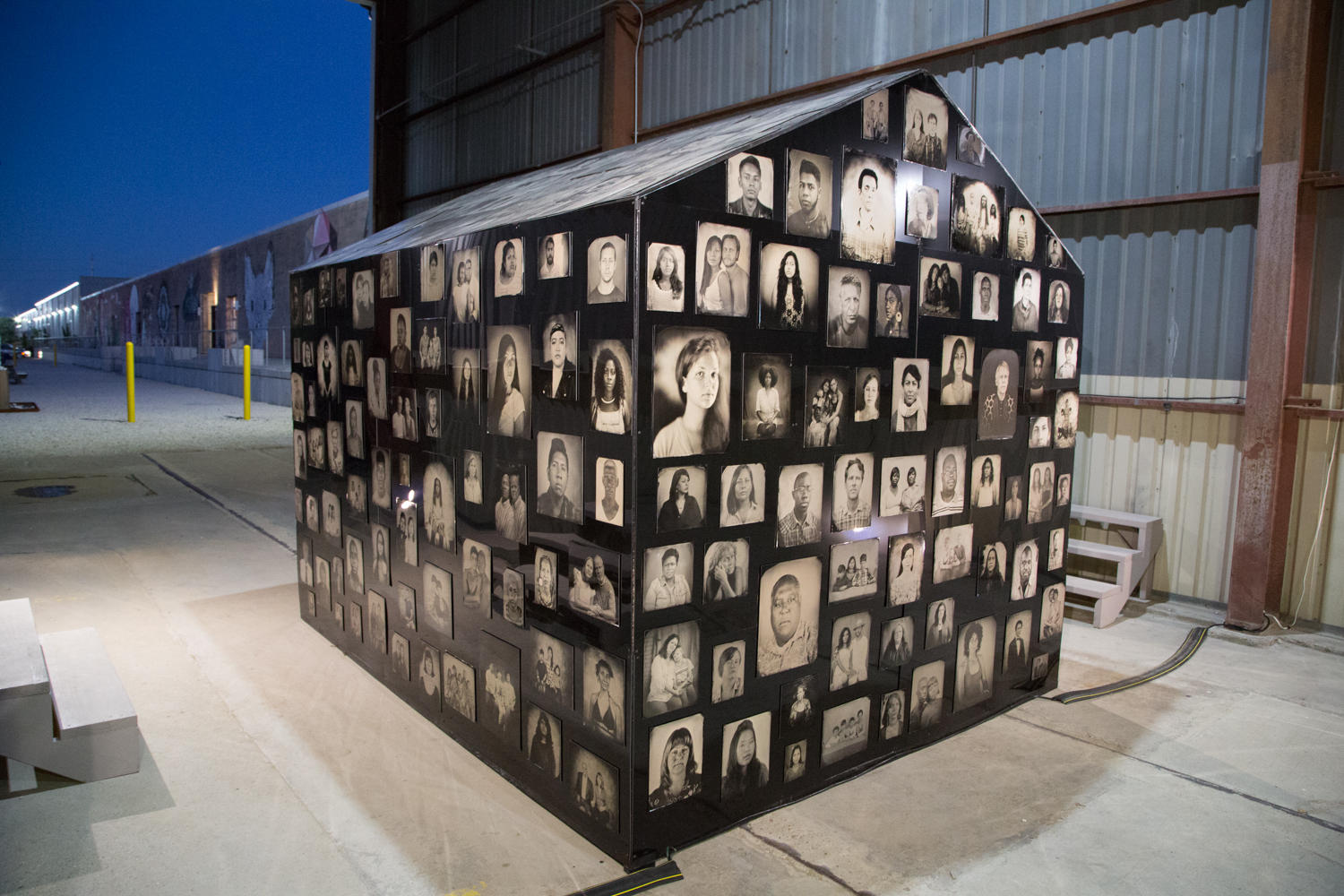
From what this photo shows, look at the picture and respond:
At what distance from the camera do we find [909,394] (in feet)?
10.4

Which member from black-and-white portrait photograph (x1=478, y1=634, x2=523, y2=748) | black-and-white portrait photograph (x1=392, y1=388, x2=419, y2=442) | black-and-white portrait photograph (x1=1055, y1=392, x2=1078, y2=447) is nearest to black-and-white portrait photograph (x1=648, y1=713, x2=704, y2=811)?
black-and-white portrait photograph (x1=478, y1=634, x2=523, y2=748)

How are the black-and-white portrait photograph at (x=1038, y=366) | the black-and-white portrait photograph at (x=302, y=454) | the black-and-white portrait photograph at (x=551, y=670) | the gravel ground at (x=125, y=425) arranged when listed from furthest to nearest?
the gravel ground at (x=125, y=425)
the black-and-white portrait photograph at (x=302, y=454)
the black-and-white portrait photograph at (x=1038, y=366)
the black-and-white portrait photograph at (x=551, y=670)

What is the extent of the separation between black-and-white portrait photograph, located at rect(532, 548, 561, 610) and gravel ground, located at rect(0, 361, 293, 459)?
10.3m

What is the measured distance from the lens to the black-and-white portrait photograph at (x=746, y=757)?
9.15 ft

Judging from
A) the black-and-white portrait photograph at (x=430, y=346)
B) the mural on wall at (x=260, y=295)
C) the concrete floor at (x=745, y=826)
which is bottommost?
the concrete floor at (x=745, y=826)

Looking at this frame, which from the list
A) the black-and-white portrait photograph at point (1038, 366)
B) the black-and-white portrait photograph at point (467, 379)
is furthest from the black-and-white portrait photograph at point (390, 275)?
the black-and-white portrait photograph at point (1038, 366)

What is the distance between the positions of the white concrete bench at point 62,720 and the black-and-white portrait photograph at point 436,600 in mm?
1080

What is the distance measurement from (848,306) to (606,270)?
0.86 metres

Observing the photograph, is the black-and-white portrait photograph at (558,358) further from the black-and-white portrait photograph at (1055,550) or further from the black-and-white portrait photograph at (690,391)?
the black-and-white portrait photograph at (1055,550)

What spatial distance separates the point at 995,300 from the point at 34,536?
7.22 m

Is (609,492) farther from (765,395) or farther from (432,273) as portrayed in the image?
(432,273)

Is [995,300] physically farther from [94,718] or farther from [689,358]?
[94,718]

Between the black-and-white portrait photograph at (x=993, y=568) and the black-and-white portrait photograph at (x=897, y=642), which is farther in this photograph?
the black-and-white portrait photograph at (x=993, y=568)

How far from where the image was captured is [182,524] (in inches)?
298
